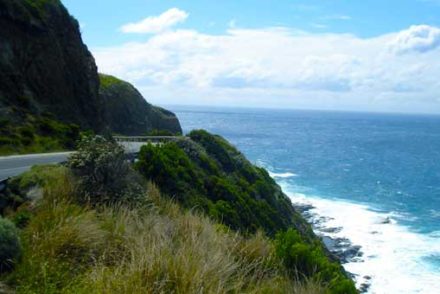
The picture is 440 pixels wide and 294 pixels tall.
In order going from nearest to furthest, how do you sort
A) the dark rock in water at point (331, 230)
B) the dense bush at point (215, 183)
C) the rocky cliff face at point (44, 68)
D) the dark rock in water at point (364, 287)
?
the dense bush at point (215, 183) → the rocky cliff face at point (44, 68) → the dark rock in water at point (364, 287) → the dark rock in water at point (331, 230)

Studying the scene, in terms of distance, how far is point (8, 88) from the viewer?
31.9 m

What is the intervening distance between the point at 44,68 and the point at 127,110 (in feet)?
89.8

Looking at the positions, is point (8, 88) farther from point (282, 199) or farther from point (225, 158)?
point (282, 199)

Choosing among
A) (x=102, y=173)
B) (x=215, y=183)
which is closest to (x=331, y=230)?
(x=215, y=183)

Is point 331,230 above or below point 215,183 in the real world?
below

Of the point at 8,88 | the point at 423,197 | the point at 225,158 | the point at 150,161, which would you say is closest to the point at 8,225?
the point at 150,161

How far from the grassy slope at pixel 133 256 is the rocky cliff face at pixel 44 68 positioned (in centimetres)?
2233

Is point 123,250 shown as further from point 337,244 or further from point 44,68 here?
point 337,244

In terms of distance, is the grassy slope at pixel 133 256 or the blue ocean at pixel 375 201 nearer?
the grassy slope at pixel 133 256

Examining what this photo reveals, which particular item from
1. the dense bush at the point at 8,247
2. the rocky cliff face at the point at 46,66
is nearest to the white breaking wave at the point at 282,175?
the rocky cliff face at the point at 46,66

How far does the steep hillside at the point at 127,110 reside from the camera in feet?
200

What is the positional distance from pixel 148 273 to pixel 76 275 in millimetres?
1099

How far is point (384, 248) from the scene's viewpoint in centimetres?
4250

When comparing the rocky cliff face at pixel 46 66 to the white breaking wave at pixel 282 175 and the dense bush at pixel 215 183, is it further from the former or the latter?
the white breaking wave at pixel 282 175
